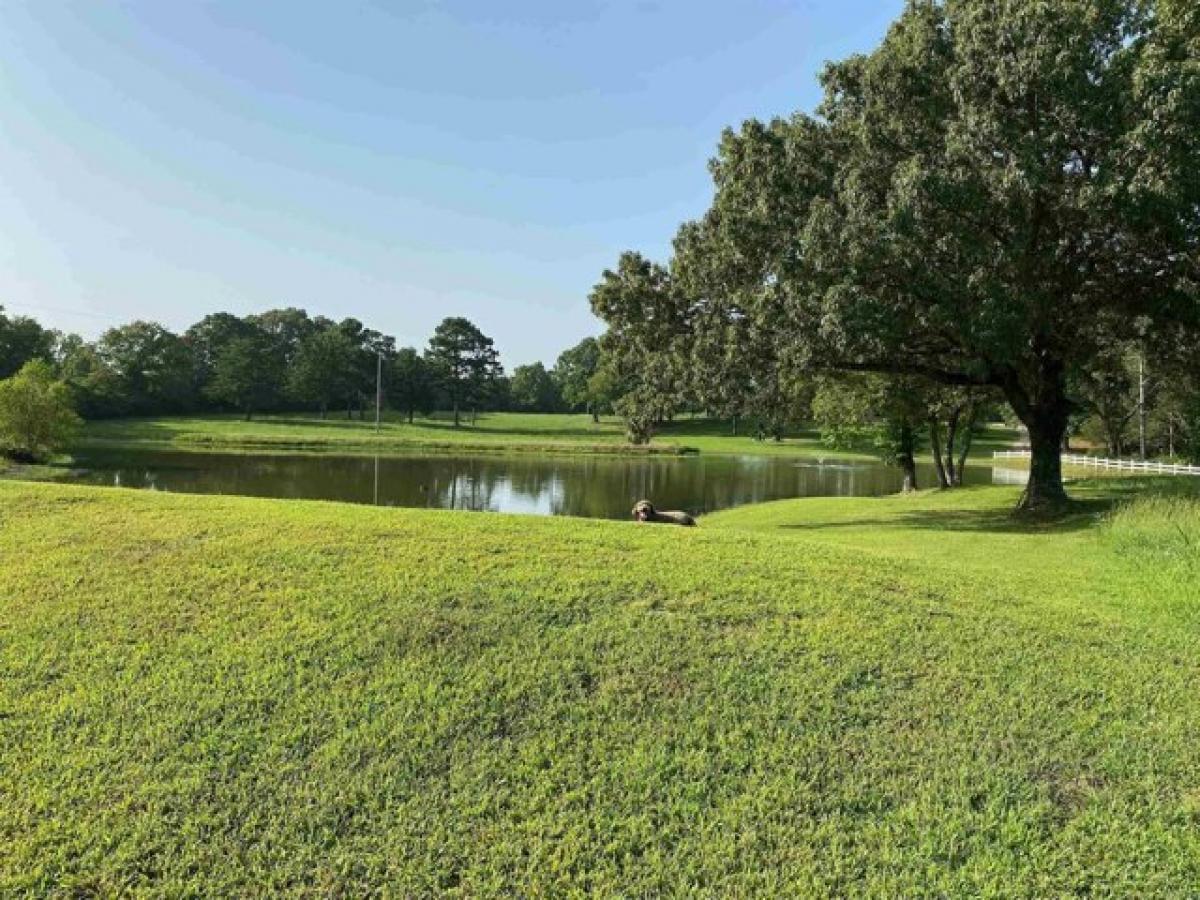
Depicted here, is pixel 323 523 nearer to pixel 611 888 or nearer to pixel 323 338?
pixel 611 888

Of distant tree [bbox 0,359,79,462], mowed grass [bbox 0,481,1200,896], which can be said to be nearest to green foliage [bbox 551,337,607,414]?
distant tree [bbox 0,359,79,462]

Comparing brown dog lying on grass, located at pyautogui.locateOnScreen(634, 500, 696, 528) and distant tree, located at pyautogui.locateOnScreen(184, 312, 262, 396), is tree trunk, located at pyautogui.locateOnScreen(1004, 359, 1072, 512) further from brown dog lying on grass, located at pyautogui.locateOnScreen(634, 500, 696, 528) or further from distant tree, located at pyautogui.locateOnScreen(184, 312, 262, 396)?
distant tree, located at pyautogui.locateOnScreen(184, 312, 262, 396)

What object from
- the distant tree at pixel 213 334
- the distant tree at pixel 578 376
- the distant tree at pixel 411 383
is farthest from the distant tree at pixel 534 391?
the distant tree at pixel 213 334

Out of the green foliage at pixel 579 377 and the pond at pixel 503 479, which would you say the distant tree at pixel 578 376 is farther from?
the pond at pixel 503 479

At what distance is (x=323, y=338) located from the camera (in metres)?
99.2

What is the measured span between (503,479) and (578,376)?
80214 millimetres

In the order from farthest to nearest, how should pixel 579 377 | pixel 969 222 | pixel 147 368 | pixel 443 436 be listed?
pixel 579 377, pixel 147 368, pixel 443 436, pixel 969 222

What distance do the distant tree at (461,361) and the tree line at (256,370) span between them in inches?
5.0

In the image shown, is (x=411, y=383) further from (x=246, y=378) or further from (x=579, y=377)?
(x=579, y=377)

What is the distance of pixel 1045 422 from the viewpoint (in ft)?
62.0

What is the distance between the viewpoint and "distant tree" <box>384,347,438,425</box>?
100 metres

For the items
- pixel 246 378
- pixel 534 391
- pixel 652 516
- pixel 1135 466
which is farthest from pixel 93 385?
pixel 1135 466

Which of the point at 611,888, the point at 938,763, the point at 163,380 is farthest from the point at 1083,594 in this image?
the point at 163,380

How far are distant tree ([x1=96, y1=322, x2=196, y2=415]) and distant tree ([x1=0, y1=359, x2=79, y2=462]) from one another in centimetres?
4636
